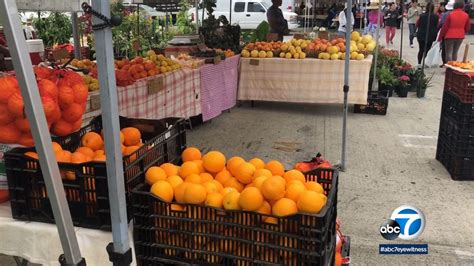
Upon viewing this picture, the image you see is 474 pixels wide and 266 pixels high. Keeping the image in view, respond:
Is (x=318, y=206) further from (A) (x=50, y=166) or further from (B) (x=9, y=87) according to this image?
(B) (x=9, y=87)

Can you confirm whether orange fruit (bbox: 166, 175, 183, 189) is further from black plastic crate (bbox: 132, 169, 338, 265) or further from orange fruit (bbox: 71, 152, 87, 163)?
orange fruit (bbox: 71, 152, 87, 163)

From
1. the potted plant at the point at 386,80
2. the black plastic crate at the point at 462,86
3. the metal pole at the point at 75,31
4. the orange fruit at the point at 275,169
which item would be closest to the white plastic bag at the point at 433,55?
the potted plant at the point at 386,80

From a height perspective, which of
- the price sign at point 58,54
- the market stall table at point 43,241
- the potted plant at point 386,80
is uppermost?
the price sign at point 58,54

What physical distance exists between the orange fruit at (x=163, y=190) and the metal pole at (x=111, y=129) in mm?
140

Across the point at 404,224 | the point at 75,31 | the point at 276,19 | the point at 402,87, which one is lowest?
the point at 404,224

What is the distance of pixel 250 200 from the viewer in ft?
5.48

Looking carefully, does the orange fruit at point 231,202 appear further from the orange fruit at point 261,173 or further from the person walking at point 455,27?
the person walking at point 455,27

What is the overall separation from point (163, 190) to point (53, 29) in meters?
12.4

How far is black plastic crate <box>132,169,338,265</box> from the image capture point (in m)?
1.59

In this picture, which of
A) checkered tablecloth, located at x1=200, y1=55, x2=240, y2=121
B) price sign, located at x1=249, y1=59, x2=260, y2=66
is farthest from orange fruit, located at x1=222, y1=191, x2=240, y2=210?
price sign, located at x1=249, y1=59, x2=260, y2=66

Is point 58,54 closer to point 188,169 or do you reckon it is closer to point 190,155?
point 190,155

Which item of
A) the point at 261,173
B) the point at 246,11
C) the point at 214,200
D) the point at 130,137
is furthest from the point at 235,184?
the point at 246,11

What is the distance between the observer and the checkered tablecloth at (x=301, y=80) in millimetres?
7363

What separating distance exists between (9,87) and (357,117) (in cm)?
616
